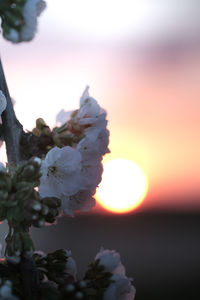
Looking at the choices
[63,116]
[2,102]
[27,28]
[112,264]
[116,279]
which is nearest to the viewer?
[27,28]

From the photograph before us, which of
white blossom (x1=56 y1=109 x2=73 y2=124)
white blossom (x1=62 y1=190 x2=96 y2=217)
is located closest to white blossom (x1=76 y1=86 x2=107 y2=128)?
white blossom (x1=56 y1=109 x2=73 y2=124)

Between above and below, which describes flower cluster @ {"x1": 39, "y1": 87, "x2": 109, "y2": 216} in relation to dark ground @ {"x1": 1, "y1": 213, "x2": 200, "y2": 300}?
below

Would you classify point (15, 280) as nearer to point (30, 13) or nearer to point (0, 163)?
point (0, 163)

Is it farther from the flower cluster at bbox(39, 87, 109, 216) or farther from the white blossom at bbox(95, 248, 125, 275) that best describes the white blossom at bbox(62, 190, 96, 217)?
the white blossom at bbox(95, 248, 125, 275)

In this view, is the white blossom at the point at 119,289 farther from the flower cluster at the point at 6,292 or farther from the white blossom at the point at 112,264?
the flower cluster at the point at 6,292

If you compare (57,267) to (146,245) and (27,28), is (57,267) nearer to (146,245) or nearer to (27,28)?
(27,28)

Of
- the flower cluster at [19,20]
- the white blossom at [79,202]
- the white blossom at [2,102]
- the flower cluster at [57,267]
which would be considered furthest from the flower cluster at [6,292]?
the flower cluster at [19,20]

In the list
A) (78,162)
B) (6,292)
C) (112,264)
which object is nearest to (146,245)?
(112,264)
